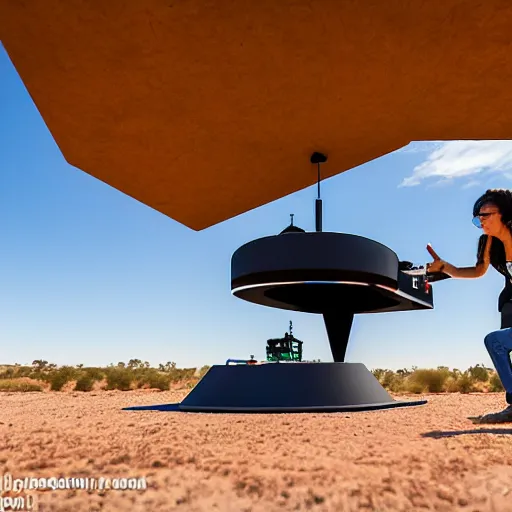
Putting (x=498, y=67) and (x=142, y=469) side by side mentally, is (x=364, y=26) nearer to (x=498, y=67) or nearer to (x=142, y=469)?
(x=498, y=67)

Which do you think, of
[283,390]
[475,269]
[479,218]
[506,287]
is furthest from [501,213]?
[283,390]

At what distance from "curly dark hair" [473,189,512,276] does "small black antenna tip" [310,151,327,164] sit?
4.35 meters

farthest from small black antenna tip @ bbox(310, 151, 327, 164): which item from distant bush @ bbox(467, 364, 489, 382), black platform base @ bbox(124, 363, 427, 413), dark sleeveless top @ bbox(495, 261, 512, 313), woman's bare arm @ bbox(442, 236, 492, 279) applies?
distant bush @ bbox(467, 364, 489, 382)

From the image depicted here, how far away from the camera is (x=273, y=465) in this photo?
10.2 ft

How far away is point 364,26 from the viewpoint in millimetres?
5500

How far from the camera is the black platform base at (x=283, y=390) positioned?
7660mm

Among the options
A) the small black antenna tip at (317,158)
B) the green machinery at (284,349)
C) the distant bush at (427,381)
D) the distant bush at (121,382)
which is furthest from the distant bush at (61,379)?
the small black antenna tip at (317,158)

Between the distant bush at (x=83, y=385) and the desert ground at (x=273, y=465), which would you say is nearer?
the desert ground at (x=273, y=465)

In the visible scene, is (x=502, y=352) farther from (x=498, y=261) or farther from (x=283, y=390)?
(x=283, y=390)

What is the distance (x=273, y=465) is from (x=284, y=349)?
8493 millimetres

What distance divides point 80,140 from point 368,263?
5.49m

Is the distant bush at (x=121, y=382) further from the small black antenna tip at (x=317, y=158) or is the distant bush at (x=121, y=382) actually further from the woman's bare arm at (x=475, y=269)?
the woman's bare arm at (x=475, y=269)

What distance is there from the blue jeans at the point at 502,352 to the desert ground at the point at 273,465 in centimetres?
48

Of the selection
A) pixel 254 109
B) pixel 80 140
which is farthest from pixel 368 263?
pixel 80 140
